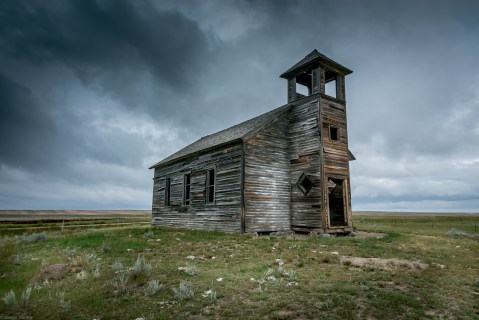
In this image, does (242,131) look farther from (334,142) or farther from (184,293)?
(184,293)

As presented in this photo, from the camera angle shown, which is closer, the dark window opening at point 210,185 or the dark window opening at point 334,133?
the dark window opening at point 334,133

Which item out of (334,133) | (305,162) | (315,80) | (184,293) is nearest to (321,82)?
(315,80)

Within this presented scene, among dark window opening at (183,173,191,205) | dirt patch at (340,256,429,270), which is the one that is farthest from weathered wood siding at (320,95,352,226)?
dark window opening at (183,173,191,205)

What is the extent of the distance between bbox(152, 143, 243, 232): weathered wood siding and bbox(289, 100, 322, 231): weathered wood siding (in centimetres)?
358

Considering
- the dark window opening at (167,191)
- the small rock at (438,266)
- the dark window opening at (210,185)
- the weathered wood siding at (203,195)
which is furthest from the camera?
the dark window opening at (167,191)

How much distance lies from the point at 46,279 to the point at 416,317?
8.22 m

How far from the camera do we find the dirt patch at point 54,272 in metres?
7.81

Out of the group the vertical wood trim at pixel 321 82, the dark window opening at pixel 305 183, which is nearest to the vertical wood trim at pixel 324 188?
the dark window opening at pixel 305 183

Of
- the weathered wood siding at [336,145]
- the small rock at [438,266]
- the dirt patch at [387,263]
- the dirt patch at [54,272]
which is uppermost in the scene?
the weathered wood siding at [336,145]

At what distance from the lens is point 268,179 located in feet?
57.2

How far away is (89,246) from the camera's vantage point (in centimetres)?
1264

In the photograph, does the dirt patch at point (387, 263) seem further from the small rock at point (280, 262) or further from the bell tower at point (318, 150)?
the bell tower at point (318, 150)

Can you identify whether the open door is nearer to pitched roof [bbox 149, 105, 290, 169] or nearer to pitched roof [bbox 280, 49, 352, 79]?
pitched roof [bbox 149, 105, 290, 169]

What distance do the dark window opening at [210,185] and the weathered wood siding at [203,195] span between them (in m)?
0.34
